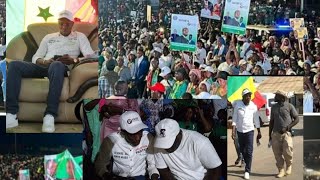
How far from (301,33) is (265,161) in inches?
49.1

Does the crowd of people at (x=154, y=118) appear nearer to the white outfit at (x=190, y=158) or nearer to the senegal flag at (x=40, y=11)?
the white outfit at (x=190, y=158)

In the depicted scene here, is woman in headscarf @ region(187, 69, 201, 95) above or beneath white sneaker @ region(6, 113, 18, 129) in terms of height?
above

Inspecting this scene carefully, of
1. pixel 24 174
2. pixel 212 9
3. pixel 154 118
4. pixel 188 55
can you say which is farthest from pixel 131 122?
pixel 212 9

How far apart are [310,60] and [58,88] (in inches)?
93.5

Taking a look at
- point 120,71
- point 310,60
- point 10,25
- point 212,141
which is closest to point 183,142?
point 212,141

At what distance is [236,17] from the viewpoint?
21.5 feet

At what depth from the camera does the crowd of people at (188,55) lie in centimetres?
657

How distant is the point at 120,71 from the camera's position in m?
6.62

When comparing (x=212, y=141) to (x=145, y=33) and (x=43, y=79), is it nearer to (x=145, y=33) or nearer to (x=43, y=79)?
(x=145, y=33)

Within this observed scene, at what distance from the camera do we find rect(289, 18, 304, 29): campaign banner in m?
6.59

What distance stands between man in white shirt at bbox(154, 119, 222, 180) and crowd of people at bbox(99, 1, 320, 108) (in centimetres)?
34

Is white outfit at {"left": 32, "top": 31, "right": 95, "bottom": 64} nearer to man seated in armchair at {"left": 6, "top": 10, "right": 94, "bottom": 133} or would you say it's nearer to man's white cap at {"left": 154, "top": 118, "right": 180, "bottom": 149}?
man seated in armchair at {"left": 6, "top": 10, "right": 94, "bottom": 133}

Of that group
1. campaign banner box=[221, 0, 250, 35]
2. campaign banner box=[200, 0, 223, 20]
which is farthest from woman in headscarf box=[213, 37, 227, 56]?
campaign banner box=[200, 0, 223, 20]

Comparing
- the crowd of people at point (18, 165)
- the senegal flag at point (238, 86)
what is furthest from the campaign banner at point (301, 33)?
the crowd of people at point (18, 165)
